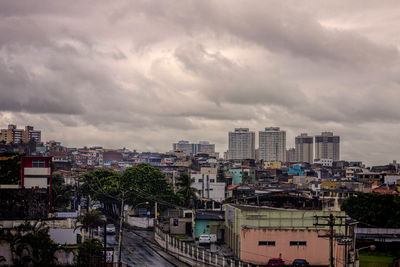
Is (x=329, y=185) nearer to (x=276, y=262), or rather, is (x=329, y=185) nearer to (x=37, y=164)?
(x=37, y=164)

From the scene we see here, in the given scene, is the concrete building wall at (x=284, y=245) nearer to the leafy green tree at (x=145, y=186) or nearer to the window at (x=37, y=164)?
the window at (x=37, y=164)

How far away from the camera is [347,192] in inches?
6038

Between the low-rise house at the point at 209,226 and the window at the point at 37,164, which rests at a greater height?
the window at the point at 37,164

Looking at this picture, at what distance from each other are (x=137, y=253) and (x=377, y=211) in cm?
4407

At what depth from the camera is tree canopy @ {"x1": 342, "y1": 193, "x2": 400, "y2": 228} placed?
9256 centimetres

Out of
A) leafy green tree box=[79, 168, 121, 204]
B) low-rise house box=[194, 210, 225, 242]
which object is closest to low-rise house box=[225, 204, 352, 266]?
low-rise house box=[194, 210, 225, 242]

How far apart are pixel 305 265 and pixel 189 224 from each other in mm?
29507

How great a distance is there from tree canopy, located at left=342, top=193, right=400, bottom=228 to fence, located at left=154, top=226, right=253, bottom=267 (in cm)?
3512

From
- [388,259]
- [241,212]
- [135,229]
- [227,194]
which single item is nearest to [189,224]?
[135,229]

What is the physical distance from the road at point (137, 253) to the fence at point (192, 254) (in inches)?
76.7

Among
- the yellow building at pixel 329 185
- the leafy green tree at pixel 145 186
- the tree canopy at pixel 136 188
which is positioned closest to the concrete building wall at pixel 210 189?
the yellow building at pixel 329 185

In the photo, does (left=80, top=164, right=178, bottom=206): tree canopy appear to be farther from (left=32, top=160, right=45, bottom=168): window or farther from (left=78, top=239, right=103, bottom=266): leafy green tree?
(left=78, top=239, right=103, bottom=266): leafy green tree

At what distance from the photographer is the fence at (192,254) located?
199 feet

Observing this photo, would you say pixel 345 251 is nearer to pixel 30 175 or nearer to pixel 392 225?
pixel 392 225
